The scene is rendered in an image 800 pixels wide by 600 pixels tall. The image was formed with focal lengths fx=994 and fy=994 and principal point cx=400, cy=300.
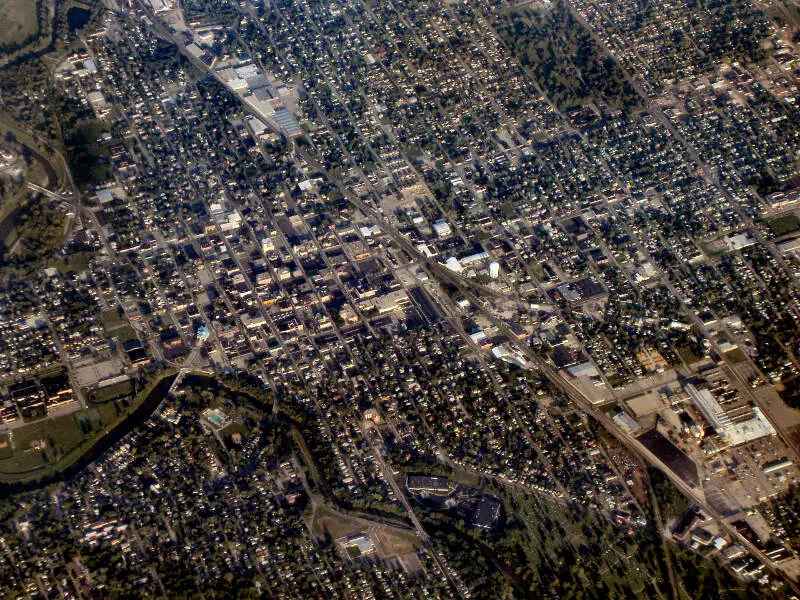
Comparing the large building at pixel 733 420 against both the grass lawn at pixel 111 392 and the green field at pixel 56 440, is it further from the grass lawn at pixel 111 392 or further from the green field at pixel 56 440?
the grass lawn at pixel 111 392

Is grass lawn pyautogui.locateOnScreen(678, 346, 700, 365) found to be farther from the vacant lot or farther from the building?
the vacant lot

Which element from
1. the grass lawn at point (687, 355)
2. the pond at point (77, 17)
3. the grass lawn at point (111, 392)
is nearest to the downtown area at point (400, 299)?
the grass lawn at point (111, 392)

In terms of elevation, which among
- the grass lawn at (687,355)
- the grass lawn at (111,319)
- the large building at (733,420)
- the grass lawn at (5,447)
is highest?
the grass lawn at (687,355)

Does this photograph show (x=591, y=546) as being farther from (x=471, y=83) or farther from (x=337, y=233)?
(x=471, y=83)

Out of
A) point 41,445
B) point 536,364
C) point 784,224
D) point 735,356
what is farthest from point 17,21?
point 784,224

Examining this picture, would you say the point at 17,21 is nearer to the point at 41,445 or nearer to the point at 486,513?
the point at 41,445

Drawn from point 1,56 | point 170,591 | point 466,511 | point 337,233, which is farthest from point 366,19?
point 170,591
